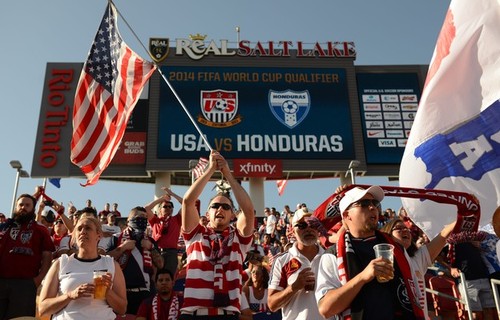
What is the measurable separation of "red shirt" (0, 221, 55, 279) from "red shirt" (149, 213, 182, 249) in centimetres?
235

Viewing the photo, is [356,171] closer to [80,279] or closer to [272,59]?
[272,59]

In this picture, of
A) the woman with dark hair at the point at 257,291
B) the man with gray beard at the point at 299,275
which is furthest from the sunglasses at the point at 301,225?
the woman with dark hair at the point at 257,291

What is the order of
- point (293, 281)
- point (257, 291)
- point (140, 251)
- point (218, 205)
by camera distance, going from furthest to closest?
1. point (257, 291)
2. point (140, 251)
3. point (218, 205)
4. point (293, 281)

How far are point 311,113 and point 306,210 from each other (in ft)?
57.2

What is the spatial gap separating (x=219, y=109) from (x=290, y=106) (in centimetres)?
346

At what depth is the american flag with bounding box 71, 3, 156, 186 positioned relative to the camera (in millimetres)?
5883

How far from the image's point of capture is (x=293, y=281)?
3.29 metres

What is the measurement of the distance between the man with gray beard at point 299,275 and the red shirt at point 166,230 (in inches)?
152

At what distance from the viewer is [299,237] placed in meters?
3.58

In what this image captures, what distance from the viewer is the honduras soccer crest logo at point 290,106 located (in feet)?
67.5

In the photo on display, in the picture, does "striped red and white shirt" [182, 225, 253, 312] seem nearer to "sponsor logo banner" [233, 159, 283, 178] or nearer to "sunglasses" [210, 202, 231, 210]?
"sunglasses" [210, 202, 231, 210]

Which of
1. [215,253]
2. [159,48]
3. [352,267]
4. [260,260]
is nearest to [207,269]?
[215,253]

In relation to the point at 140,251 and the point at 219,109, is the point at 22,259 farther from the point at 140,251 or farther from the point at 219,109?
the point at 219,109

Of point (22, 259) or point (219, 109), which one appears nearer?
point (22, 259)
